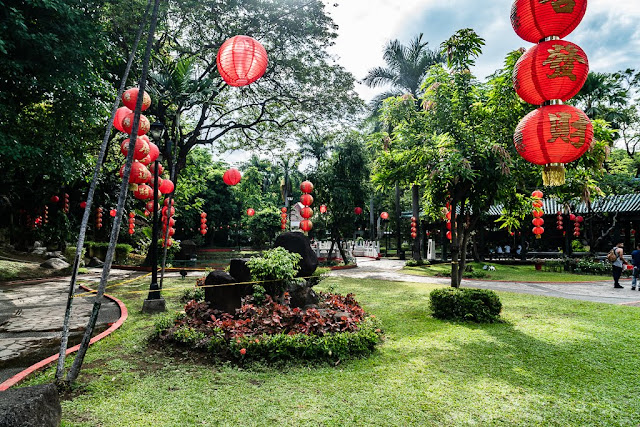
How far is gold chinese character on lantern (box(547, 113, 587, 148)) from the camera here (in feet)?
14.1

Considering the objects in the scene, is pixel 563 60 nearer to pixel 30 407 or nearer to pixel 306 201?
pixel 30 407

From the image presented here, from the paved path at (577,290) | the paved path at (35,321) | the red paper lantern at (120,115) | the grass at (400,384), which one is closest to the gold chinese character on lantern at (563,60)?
the grass at (400,384)

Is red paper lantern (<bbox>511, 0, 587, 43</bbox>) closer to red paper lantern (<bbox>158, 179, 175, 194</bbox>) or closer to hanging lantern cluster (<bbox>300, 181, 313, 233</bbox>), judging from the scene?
red paper lantern (<bbox>158, 179, 175, 194</bbox>)

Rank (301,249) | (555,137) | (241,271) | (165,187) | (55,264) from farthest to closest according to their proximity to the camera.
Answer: (55,264)
(165,187)
(301,249)
(241,271)
(555,137)

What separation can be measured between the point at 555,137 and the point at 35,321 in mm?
9285

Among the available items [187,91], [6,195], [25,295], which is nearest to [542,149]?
[187,91]

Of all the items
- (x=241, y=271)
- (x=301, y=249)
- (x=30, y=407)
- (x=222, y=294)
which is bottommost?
(x=30, y=407)

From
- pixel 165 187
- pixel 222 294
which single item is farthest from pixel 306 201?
pixel 222 294

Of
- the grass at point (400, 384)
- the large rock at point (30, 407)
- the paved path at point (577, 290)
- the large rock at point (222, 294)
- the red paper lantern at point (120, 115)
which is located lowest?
the grass at point (400, 384)

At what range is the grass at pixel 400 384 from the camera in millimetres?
3168

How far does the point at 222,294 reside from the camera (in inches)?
237

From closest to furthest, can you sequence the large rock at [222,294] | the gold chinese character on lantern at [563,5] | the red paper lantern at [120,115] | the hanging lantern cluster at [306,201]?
the gold chinese character on lantern at [563,5], the red paper lantern at [120,115], the large rock at [222,294], the hanging lantern cluster at [306,201]

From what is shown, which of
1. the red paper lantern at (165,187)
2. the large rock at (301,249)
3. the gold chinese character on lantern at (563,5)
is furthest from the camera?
the red paper lantern at (165,187)

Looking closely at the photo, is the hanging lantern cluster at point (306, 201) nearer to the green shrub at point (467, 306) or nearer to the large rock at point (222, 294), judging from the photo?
the green shrub at point (467, 306)
